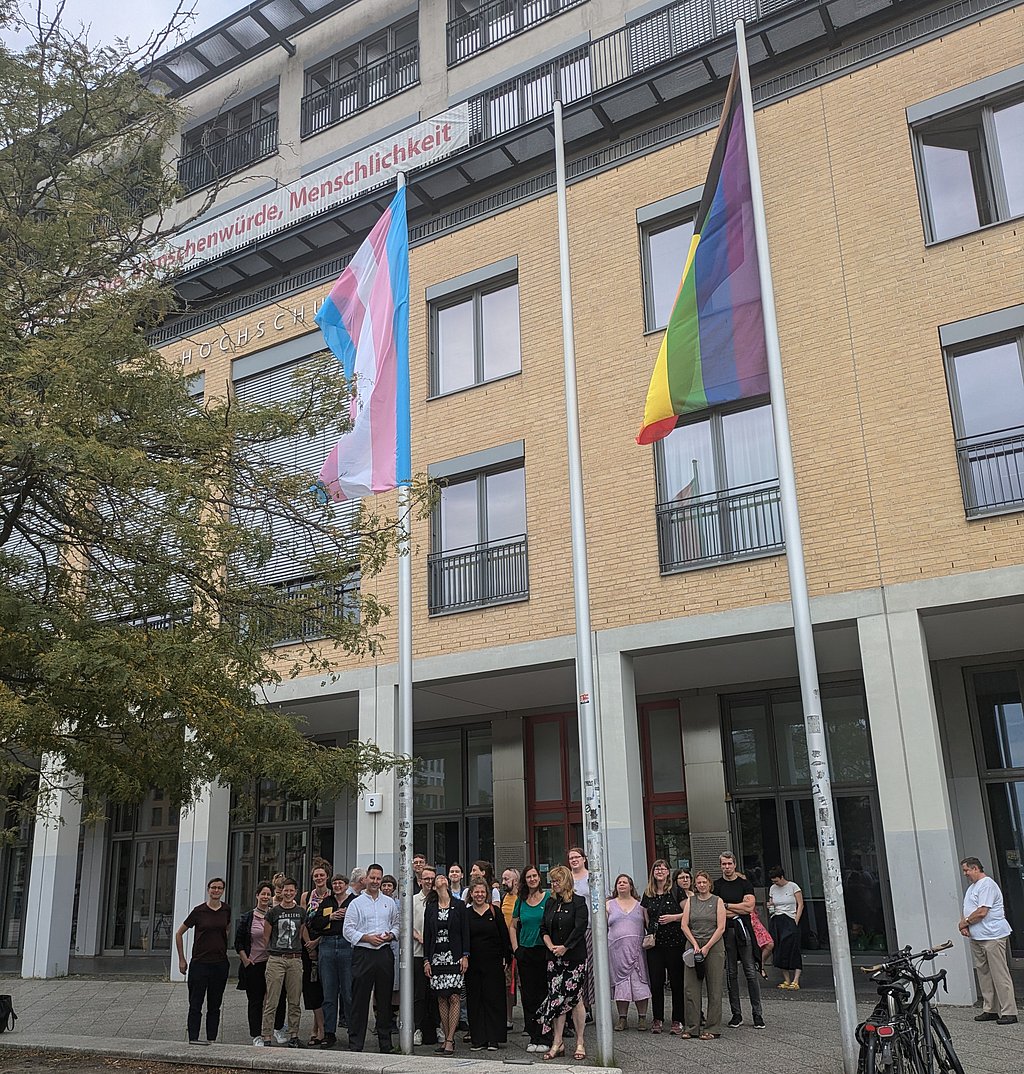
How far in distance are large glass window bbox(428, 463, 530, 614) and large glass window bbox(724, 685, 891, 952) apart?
4.60 metres

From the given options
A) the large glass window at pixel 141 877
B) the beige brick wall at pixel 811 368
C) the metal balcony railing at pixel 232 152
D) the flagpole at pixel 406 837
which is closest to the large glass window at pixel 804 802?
the beige brick wall at pixel 811 368

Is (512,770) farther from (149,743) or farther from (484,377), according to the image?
(149,743)

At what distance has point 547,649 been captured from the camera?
1633 cm

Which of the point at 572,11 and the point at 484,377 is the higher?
the point at 572,11

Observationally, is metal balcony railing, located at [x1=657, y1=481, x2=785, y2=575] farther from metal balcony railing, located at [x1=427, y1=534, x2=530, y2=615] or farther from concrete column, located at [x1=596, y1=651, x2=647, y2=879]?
metal balcony railing, located at [x1=427, y1=534, x2=530, y2=615]

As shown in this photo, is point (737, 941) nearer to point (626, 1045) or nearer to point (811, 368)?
point (626, 1045)

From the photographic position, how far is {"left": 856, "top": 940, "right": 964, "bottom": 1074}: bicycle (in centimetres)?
648

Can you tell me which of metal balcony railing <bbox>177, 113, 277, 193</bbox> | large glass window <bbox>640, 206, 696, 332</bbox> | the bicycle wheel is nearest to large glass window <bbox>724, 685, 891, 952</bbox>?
large glass window <bbox>640, 206, 696, 332</bbox>

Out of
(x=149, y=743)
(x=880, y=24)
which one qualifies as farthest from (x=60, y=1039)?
(x=880, y=24)

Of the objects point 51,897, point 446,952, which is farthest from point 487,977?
point 51,897

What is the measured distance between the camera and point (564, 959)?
10336 mm

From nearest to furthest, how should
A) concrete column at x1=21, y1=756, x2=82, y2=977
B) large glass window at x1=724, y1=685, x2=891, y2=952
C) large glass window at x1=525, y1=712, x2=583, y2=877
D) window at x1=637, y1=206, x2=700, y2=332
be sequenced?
large glass window at x1=724, y1=685, x2=891, y2=952 → window at x1=637, y1=206, x2=700, y2=332 → large glass window at x1=525, y1=712, x2=583, y2=877 → concrete column at x1=21, y1=756, x2=82, y2=977

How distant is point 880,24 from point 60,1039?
55.1ft

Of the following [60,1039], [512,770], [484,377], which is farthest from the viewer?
[512,770]
